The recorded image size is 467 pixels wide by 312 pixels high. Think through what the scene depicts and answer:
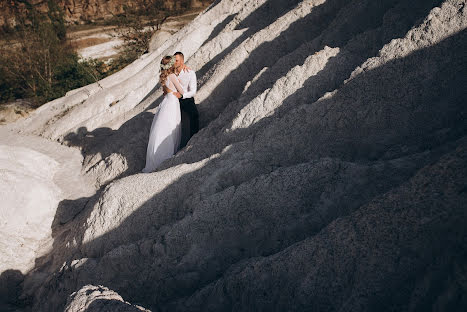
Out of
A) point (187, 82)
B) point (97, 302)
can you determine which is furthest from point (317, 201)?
point (187, 82)

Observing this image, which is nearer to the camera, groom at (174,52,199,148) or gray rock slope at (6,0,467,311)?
gray rock slope at (6,0,467,311)

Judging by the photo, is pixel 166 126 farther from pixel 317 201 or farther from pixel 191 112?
pixel 317 201

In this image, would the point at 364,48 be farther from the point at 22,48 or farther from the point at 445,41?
the point at 22,48

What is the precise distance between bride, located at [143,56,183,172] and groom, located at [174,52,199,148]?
0.09 m

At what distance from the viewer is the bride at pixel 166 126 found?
4.82 metres

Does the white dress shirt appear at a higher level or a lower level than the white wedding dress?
higher

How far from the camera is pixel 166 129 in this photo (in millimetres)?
4875

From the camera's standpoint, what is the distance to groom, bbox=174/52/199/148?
478 cm

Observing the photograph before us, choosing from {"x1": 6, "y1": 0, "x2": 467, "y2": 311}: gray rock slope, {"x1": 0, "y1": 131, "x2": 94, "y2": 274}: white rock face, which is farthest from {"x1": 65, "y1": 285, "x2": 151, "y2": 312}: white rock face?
{"x1": 0, "y1": 131, "x2": 94, "y2": 274}: white rock face

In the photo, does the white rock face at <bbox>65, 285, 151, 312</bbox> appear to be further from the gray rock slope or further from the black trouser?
the black trouser

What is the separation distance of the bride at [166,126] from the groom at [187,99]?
0.31ft

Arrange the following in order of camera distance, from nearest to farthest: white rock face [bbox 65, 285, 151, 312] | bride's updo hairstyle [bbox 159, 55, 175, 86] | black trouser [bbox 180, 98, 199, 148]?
white rock face [bbox 65, 285, 151, 312] < bride's updo hairstyle [bbox 159, 55, 175, 86] < black trouser [bbox 180, 98, 199, 148]

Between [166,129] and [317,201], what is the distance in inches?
113

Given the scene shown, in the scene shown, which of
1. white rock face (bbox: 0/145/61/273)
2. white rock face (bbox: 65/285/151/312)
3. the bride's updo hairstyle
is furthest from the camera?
the bride's updo hairstyle
